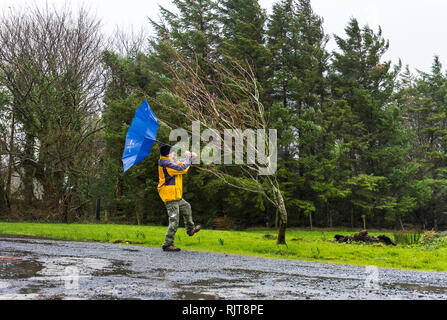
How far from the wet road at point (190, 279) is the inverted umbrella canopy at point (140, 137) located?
7.62 feet

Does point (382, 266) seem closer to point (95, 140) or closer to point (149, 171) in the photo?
point (149, 171)

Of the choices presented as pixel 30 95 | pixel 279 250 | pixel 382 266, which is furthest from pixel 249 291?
pixel 30 95

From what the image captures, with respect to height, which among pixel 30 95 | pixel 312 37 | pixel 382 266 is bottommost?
pixel 382 266

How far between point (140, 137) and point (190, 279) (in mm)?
4803

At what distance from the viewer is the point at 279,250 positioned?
1048 centimetres

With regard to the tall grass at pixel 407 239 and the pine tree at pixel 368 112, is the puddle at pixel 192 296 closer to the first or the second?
the tall grass at pixel 407 239

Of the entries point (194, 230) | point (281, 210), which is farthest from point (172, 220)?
point (281, 210)

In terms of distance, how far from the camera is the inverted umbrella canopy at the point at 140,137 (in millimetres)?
9859

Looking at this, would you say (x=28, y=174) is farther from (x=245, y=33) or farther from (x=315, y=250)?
(x=315, y=250)

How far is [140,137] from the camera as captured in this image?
9.93 m

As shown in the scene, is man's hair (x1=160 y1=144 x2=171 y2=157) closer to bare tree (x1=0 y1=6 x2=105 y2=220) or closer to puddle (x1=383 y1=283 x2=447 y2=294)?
puddle (x1=383 y1=283 x2=447 y2=294)

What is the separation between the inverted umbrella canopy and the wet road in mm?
2323

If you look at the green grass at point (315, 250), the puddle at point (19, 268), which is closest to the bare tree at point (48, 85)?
the green grass at point (315, 250)

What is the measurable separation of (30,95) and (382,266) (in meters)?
22.9
